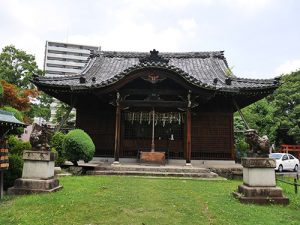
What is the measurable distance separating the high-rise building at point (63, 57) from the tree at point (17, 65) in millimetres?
71249

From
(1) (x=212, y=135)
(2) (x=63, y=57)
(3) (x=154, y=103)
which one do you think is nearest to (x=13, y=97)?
(3) (x=154, y=103)

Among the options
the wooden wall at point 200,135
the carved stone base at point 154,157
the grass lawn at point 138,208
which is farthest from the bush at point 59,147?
the grass lawn at point 138,208

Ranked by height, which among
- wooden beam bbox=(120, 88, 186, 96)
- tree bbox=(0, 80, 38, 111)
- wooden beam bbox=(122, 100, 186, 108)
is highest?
tree bbox=(0, 80, 38, 111)

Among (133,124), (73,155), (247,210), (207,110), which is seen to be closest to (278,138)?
(207,110)

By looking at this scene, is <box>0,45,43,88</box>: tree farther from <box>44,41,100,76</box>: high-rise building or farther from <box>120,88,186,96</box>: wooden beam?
<box>44,41,100,76</box>: high-rise building

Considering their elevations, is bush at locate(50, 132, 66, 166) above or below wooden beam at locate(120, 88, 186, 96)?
below

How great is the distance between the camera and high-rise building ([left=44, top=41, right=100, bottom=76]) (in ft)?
341

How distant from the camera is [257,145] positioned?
360 inches

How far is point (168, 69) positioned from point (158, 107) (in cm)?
271

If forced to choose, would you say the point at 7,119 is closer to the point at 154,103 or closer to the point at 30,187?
the point at 30,187

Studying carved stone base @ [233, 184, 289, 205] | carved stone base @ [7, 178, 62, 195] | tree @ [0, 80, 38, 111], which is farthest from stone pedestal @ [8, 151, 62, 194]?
tree @ [0, 80, 38, 111]

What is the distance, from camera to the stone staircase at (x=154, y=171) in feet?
45.5

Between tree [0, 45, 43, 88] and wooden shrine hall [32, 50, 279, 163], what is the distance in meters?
16.3

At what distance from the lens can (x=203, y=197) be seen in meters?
9.25
